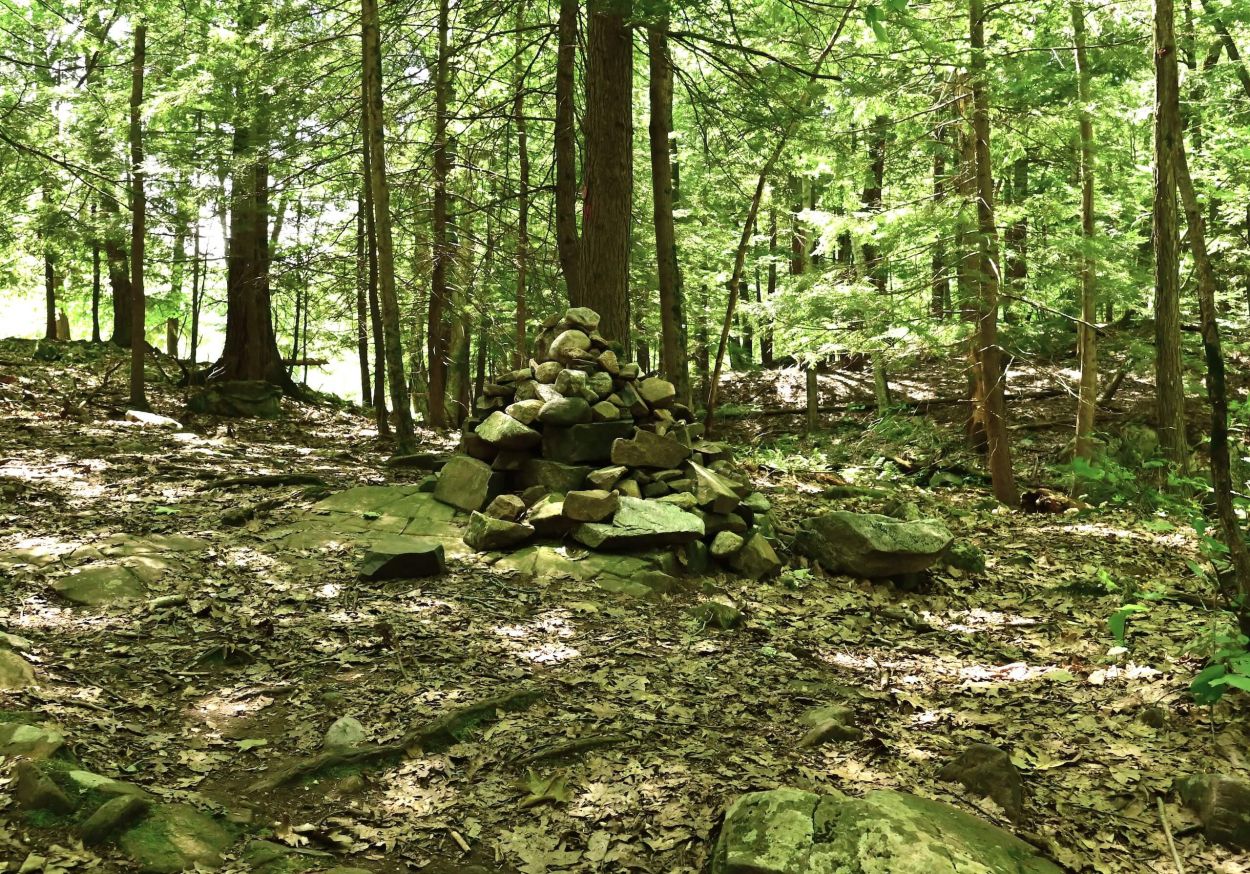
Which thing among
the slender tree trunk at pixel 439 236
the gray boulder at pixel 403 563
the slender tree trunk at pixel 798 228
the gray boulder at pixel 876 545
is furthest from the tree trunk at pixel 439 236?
the gray boulder at pixel 876 545

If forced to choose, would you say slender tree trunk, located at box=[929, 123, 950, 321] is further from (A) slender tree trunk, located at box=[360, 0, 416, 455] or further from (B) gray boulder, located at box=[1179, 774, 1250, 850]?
(B) gray boulder, located at box=[1179, 774, 1250, 850]

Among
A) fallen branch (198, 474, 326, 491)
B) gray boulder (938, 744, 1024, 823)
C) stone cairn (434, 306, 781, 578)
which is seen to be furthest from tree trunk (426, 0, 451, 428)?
gray boulder (938, 744, 1024, 823)

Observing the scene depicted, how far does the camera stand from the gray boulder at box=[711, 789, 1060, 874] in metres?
2.60

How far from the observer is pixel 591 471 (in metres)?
7.05

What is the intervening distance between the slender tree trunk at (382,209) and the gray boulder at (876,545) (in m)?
5.54

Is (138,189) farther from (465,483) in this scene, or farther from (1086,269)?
(1086,269)

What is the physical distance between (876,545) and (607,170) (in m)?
4.93

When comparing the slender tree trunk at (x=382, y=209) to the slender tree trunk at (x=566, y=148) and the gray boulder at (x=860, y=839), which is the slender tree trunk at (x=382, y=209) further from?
the gray boulder at (x=860, y=839)

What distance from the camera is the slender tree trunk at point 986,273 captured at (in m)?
9.23

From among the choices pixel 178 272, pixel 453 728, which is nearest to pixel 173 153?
pixel 178 272

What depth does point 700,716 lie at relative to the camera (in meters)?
4.07

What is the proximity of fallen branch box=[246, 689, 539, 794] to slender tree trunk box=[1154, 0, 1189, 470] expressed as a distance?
609 cm

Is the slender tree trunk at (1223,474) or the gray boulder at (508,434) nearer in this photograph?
the slender tree trunk at (1223,474)

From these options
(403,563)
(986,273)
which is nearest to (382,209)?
(403,563)
